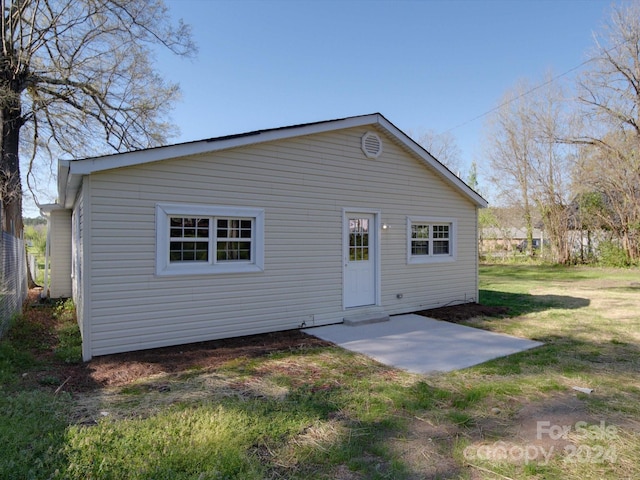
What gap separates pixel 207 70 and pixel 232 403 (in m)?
11.3

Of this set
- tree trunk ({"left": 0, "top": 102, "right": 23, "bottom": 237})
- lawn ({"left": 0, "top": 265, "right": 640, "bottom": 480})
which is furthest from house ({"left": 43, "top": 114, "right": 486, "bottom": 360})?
tree trunk ({"left": 0, "top": 102, "right": 23, "bottom": 237})

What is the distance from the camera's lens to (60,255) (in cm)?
1092

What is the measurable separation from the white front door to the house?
0.03 metres

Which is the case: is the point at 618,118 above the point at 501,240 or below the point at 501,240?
above

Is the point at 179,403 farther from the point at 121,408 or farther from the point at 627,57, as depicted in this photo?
the point at 627,57

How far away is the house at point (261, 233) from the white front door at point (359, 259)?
3 cm

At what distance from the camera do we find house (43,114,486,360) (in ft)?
17.7

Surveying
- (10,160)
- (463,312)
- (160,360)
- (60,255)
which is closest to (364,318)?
(463,312)

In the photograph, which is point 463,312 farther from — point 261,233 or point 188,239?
point 188,239

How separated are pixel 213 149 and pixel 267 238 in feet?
5.91

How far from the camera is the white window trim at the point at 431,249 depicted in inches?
343

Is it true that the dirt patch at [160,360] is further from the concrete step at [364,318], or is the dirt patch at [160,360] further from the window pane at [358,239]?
the window pane at [358,239]

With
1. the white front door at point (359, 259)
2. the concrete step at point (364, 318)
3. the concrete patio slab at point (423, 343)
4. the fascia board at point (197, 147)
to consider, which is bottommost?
the concrete patio slab at point (423, 343)

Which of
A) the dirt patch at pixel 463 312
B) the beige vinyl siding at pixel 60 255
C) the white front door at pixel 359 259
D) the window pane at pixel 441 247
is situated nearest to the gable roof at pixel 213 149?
the window pane at pixel 441 247
